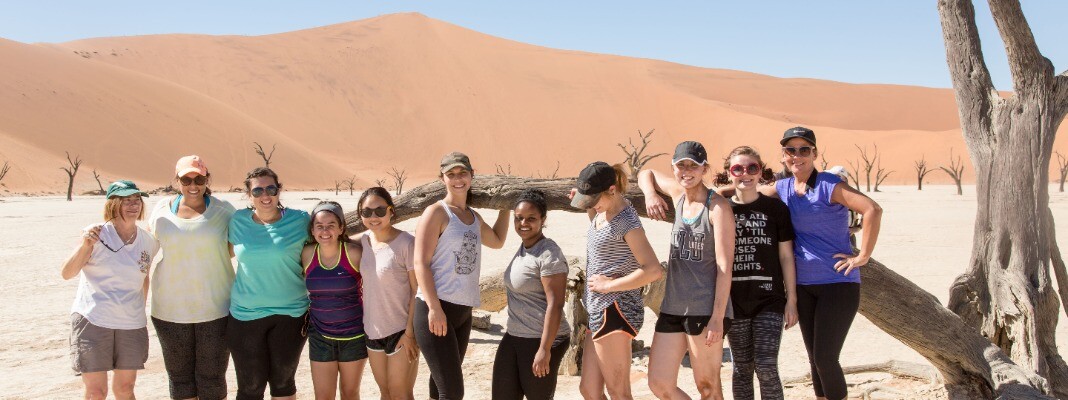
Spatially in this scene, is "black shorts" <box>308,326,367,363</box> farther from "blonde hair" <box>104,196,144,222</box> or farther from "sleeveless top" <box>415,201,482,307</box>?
"blonde hair" <box>104,196,144,222</box>

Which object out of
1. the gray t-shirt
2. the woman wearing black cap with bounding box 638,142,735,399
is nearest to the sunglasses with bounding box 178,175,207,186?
the gray t-shirt

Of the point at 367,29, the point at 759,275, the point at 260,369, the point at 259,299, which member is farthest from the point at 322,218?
the point at 367,29

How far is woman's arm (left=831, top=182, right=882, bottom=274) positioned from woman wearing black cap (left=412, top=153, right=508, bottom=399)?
1.80m

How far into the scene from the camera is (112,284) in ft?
13.4

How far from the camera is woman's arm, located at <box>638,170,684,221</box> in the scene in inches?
160

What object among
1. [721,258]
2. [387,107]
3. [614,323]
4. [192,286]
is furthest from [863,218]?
[387,107]

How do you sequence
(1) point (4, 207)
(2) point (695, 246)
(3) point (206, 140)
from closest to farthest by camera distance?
(2) point (695, 246) → (1) point (4, 207) → (3) point (206, 140)

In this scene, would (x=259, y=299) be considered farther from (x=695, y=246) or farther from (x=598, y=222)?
(x=695, y=246)

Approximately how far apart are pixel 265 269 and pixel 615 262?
69.7 inches

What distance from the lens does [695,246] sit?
12.2 ft

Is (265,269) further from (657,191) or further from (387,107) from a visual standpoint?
(387,107)

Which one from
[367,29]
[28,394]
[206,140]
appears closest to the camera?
[28,394]

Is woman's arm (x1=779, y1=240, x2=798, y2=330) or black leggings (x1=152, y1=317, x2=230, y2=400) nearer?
woman's arm (x1=779, y1=240, x2=798, y2=330)

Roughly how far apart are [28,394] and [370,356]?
3.23 metres
